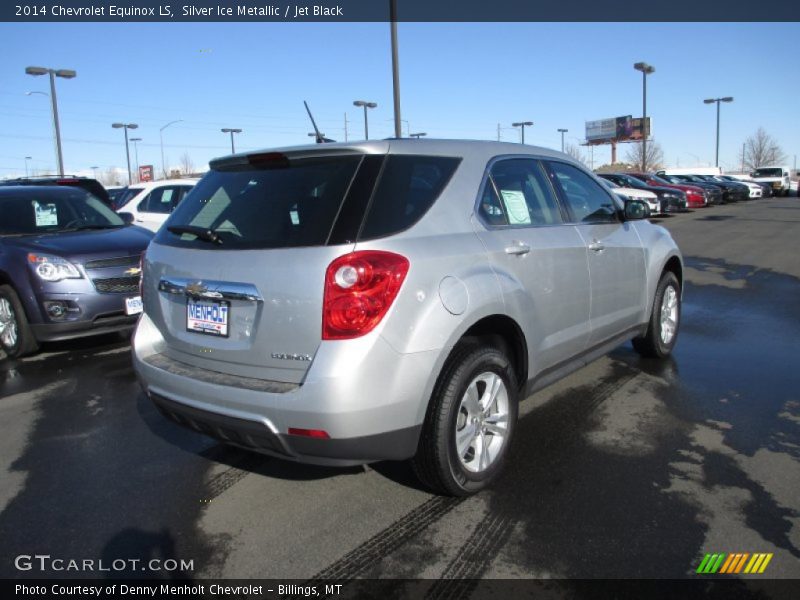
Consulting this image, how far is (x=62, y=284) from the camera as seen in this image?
596cm

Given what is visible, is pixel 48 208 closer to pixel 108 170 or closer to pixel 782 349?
pixel 782 349

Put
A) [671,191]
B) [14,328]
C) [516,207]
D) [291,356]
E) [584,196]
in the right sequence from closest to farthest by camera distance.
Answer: [291,356], [516,207], [584,196], [14,328], [671,191]

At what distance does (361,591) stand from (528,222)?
2.23 meters

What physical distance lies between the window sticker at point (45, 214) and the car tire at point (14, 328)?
2.90ft

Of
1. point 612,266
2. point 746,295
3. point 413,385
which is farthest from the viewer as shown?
point 746,295

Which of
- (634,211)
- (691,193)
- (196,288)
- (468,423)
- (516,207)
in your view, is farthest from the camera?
(691,193)

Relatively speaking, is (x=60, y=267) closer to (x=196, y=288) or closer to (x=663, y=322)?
(x=196, y=288)

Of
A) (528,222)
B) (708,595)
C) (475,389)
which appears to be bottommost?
(708,595)

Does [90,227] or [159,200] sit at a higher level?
[159,200]

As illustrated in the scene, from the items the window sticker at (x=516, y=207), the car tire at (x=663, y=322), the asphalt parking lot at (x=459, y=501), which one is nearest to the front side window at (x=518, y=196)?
the window sticker at (x=516, y=207)

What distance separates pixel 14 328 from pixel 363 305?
16.8ft

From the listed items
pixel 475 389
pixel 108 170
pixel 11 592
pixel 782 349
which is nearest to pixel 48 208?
pixel 11 592

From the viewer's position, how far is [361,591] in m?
2.54

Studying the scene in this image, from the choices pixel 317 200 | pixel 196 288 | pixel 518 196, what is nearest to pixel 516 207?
pixel 518 196
